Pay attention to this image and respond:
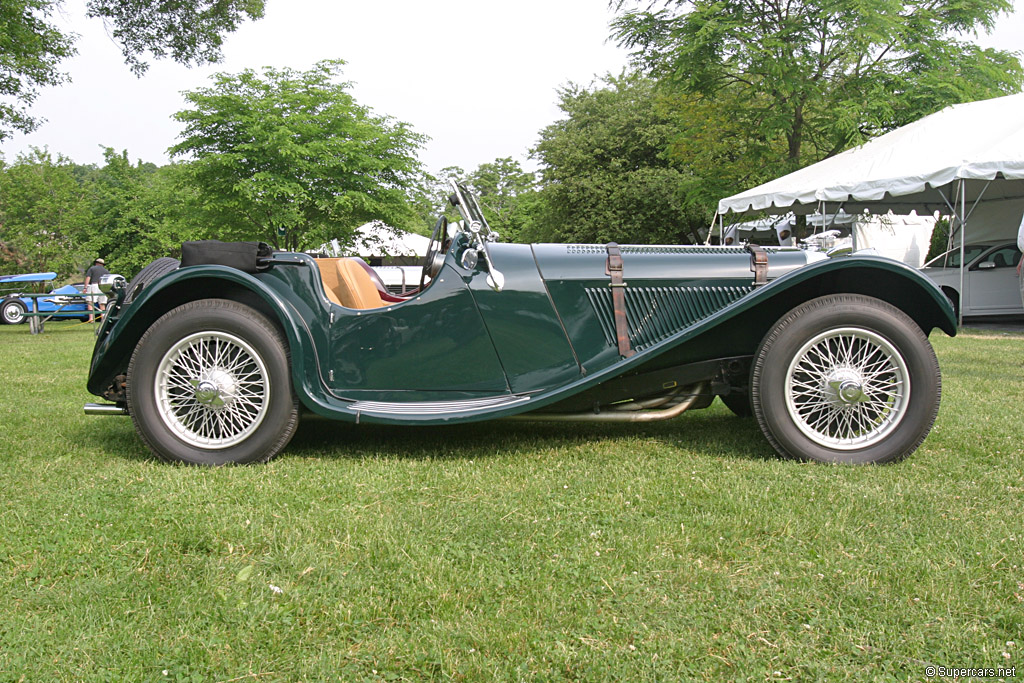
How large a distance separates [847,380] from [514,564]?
2047 mm

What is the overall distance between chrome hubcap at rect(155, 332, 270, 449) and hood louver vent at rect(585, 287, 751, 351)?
183cm

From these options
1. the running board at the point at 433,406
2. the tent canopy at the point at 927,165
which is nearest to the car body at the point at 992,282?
the tent canopy at the point at 927,165

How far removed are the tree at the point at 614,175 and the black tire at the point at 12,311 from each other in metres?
21.3

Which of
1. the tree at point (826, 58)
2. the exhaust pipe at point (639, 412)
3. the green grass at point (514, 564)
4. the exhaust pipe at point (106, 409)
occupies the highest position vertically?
the tree at point (826, 58)

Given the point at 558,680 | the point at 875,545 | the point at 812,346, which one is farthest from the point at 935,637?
the point at 812,346

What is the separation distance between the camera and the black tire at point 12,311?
20375 millimetres

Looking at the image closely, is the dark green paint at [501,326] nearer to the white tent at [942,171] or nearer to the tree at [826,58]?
the white tent at [942,171]

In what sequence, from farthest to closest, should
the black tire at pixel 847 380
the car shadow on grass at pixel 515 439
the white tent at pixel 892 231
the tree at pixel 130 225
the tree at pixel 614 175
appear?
the tree at pixel 130 225 → the tree at pixel 614 175 → the white tent at pixel 892 231 → the car shadow on grass at pixel 515 439 → the black tire at pixel 847 380

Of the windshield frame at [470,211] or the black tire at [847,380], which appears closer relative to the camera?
the black tire at [847,380]

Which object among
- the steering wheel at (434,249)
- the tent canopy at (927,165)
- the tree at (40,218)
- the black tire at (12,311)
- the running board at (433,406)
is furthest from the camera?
the tree at (40,218)

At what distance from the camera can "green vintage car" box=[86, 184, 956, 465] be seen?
3639 millimetres

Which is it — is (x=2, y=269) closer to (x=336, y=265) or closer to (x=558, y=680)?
(x=336, y=265)

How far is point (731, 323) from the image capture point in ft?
12.7

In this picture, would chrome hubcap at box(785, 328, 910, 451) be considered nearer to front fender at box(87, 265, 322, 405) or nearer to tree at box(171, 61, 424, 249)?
front fender at box(87, 265, 322, 405)
